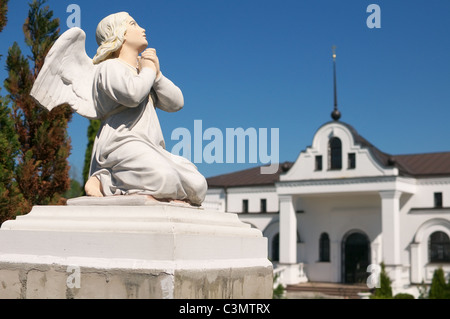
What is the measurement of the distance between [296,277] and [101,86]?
78.4 feet

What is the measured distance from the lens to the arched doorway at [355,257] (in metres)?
27.0

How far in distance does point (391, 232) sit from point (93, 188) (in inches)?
864

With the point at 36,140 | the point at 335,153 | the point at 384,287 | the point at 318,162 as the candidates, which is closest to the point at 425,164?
the point at 335,153

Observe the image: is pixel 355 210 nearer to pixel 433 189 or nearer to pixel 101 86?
pixel 433 189

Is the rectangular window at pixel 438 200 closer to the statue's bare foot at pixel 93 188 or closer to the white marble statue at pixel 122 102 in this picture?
the white marble statue at pixel 122 102

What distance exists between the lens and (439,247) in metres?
25.0

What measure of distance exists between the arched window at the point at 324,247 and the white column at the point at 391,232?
3736 mm

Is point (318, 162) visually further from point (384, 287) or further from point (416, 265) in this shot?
point (384, 287)

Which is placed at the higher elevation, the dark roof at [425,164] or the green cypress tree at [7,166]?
the dark roof at [425,164]

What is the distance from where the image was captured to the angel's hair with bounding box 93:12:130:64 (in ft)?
16.3

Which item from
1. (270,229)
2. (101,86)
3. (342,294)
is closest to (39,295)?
(101,86)

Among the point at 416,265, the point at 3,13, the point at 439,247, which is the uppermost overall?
the point at 3,13

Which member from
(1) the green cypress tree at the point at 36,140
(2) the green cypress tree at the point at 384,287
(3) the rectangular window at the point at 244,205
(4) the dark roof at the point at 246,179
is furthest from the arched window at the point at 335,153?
(1) the green cypress tree at the point at 36,140

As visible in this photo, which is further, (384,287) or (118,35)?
(384,287)
